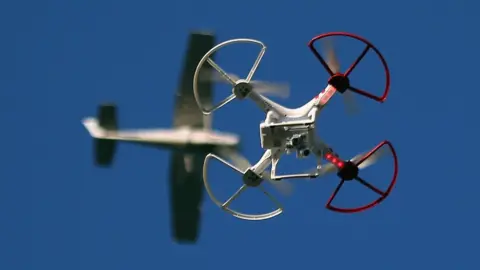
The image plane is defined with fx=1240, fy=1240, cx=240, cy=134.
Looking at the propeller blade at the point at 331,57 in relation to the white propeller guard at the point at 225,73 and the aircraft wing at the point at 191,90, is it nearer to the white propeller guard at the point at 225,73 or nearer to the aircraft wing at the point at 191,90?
the white propeller guard at the point at 225,73

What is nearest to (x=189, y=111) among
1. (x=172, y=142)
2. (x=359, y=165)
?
(x=172, y=142)

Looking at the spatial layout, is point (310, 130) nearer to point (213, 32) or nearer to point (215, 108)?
point (215, 108)

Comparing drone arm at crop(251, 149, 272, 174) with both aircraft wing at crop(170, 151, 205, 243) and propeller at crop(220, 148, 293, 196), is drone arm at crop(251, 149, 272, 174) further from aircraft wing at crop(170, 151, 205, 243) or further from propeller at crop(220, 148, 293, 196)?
aircraft wing at crop(170, 151, 205, 243)

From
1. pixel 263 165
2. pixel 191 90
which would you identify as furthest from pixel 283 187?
pixel 191 90

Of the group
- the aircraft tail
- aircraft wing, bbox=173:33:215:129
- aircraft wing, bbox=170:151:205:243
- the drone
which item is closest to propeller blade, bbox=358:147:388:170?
the drone

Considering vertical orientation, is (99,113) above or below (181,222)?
above

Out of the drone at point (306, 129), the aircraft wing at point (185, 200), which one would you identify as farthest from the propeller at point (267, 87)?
the aircraft wing at point (185, 200)
